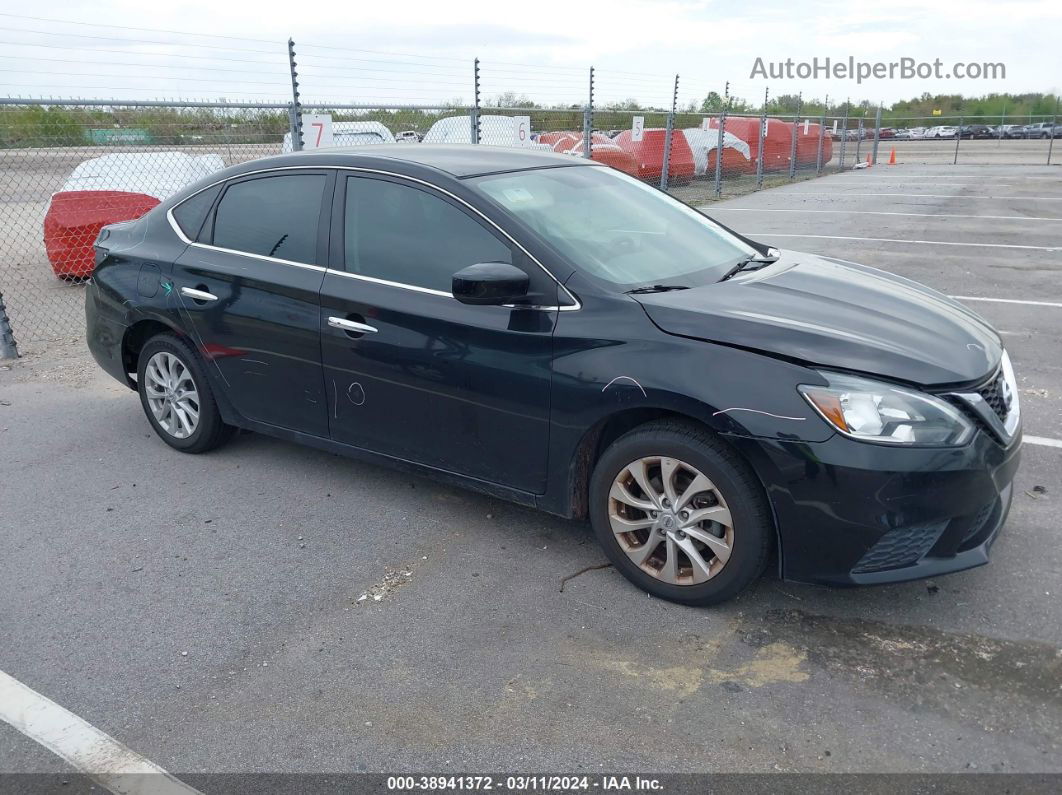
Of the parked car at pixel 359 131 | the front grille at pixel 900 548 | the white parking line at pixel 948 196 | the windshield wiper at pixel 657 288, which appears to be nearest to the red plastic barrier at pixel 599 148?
the parked car at pixel 359 131

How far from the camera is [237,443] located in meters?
5.22

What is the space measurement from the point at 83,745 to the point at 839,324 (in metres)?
2.88

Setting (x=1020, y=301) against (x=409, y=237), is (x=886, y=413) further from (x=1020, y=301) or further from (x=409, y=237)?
(x=1020, y=301)

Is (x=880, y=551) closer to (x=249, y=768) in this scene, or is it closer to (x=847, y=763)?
(x=847, y=763)

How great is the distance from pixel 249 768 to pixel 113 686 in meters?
0.71

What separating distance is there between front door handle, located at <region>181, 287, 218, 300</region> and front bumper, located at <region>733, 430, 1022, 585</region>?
Answer: 110 inches

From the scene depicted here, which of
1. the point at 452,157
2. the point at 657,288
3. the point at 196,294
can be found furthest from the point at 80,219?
the point at 657,288

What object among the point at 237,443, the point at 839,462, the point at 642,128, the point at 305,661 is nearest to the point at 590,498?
the point at 839,462

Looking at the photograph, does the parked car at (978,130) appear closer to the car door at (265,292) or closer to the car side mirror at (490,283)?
the car door at (265,292)

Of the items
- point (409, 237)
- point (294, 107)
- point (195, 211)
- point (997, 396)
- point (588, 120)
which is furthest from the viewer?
point (588, 120)

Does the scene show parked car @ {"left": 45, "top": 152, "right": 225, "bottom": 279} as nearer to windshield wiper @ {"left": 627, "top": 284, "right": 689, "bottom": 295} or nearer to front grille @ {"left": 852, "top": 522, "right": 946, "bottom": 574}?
windshield wiper @ {"left": 627, "top": 284, "right": 689, "bottom": 295}

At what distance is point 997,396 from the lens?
10.8ft

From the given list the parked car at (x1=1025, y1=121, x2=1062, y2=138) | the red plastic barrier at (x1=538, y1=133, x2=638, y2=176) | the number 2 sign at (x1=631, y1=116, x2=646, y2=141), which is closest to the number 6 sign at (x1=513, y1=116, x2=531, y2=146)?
the red plastic barrier at (x1=538, y1=133, x2=638, y2=176)

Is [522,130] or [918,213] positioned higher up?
[522,130]
